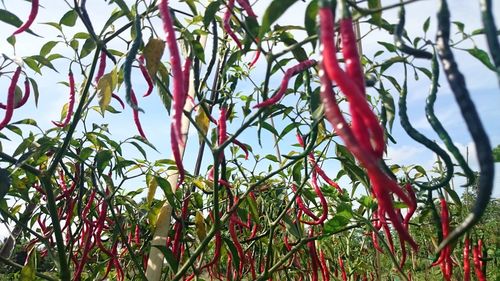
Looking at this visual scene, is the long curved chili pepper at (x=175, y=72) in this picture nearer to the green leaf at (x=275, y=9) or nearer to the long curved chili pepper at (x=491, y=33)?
the green leaf at (x=275, y=9)

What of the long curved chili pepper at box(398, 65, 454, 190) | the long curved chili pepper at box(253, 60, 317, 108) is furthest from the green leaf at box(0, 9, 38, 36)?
the long curved chili pepper at box(398, 65, 454, 190)

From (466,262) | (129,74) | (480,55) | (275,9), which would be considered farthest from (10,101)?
(466,262)

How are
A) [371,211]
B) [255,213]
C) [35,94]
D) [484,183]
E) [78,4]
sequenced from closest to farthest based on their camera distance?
[484,183]
[78,4]
[35,94]
[255,213]
[371,211]

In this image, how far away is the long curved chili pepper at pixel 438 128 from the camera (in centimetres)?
50

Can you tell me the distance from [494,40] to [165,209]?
1541 mm

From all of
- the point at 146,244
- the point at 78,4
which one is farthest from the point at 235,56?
the point at 146,244

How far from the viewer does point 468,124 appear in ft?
1.26

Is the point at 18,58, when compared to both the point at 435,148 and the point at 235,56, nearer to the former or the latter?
the point at 235,56

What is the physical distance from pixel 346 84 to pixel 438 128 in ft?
0.82

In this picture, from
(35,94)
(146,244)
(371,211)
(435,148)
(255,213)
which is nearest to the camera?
(435,148)

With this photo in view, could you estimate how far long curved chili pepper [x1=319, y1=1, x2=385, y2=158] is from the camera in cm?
34

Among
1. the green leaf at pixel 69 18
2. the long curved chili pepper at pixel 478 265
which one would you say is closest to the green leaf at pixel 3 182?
the green leaf at pixel 69 18

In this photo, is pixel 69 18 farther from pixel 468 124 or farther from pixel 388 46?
pixel 468 124

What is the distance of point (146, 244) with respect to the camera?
2.20 meters
